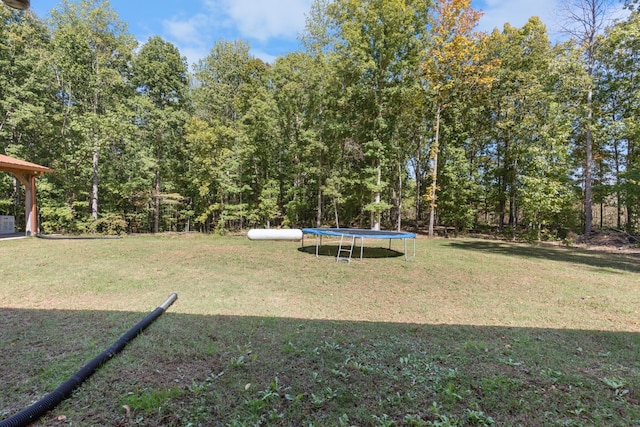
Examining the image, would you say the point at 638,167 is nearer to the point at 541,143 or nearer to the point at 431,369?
the point at 541,143

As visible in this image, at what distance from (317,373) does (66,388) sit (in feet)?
5.21

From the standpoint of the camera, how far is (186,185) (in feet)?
57.3

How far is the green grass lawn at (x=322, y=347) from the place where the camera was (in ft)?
5.91

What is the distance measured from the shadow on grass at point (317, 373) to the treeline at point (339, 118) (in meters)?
A: 10.7

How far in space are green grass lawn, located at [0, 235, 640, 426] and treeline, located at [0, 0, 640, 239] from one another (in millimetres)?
9131

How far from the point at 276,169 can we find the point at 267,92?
4.22 metres

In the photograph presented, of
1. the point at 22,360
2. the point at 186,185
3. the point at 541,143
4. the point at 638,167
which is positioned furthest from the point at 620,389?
the point at 186,185

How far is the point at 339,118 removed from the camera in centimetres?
1404

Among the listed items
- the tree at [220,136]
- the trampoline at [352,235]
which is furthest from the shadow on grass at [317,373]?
the tree at [220,136]

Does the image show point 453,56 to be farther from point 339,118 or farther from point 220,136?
point 220,136

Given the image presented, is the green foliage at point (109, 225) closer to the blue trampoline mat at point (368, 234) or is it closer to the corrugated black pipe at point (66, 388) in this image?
the blue trampoline mat at point (368, 234)

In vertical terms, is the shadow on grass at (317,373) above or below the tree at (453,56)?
below

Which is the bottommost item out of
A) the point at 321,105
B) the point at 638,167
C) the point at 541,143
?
the point at 638,167

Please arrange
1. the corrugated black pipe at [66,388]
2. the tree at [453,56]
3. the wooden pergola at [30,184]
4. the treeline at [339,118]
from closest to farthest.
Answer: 1. the corrugated black pipe at [66,388]
2. the wooden pergola at [30,184]
3. the treeline at [339,118]
4. the tree at [453,56]
